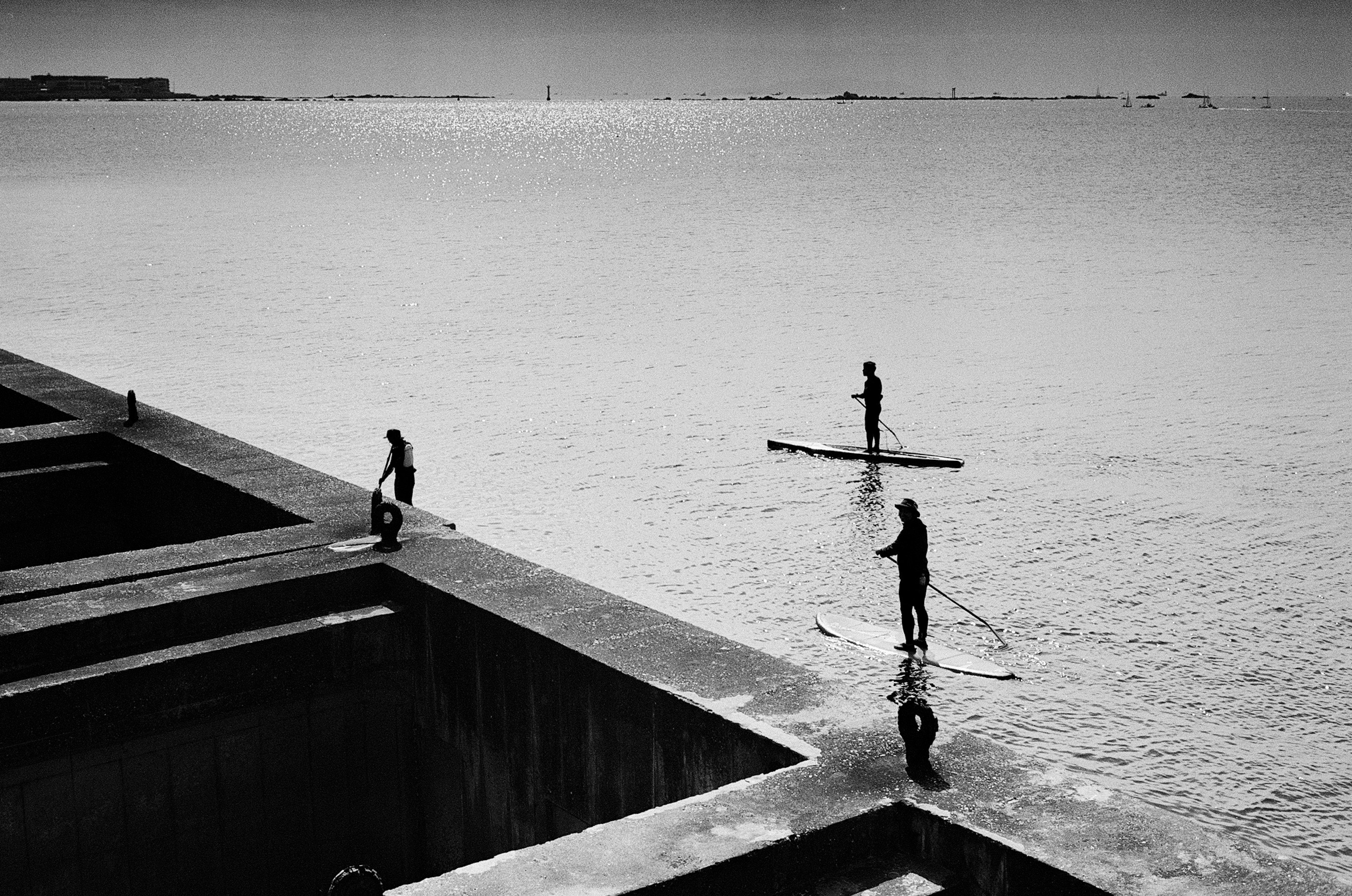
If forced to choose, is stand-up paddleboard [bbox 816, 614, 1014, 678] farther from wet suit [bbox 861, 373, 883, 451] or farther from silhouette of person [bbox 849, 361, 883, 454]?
wet suit [bbox 861, 373, 883, 451]

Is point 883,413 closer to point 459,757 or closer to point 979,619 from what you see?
point 979,619

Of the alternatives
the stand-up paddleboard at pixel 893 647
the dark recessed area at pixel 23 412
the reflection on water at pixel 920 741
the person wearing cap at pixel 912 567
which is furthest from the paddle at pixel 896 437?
the reflection on water at pixel 920 741

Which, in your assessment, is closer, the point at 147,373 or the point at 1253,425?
the point at 1253,425

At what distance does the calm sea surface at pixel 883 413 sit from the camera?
615 inches

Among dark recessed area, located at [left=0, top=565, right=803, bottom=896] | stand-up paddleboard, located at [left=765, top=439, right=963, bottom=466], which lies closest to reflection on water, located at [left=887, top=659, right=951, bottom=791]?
dark recessed area, located at [left=0, top=565, right=803, bottom=896]

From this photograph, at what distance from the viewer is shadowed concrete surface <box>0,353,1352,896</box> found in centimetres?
706

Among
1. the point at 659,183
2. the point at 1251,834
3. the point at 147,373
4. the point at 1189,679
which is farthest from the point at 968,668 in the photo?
the point at 659,183

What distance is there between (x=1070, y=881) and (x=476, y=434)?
73.6 ft

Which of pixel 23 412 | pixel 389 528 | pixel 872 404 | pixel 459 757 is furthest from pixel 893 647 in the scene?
pixel 23 412

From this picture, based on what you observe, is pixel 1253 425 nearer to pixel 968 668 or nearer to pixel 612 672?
pixel 968 668

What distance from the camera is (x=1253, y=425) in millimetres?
28484

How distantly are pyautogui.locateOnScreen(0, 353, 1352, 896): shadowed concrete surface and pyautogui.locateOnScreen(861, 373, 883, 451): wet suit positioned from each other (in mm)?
12428

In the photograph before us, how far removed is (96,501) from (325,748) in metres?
6.69

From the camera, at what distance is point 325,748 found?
10805 millimetres
